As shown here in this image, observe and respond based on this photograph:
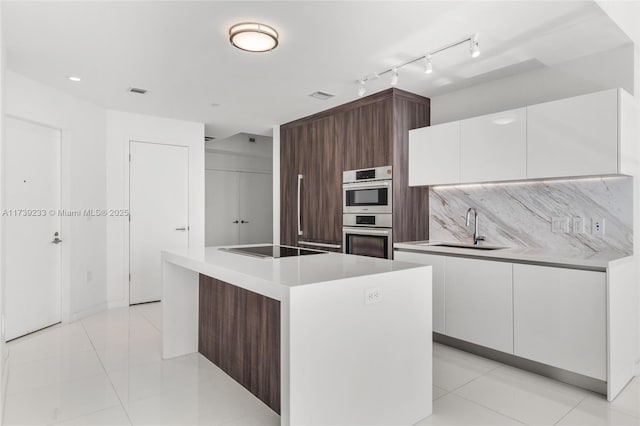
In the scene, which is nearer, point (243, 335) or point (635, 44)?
point (243, 335)

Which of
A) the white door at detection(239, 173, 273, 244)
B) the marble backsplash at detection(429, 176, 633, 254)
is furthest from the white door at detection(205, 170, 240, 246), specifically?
the marble backsplash at detection(429, 176, 633, 254)

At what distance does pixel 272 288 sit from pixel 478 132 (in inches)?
93.9

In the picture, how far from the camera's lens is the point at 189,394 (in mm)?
2414

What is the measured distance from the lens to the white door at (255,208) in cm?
771

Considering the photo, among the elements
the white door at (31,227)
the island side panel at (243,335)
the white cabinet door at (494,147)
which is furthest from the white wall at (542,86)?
the white door at (31,227)

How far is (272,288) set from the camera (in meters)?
1.75

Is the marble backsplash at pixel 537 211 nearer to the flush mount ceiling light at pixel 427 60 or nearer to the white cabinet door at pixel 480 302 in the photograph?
the white cabinet door at pixel 480 302

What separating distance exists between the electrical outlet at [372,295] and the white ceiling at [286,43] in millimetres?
1598

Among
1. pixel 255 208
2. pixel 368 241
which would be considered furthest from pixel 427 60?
pixel 255 208

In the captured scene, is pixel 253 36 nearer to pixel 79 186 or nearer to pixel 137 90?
pixel 137 90

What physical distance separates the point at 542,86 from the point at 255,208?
5730 millimetres

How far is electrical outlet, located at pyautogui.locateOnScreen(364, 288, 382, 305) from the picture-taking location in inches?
74.5

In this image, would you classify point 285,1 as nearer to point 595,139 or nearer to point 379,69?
point 379,69

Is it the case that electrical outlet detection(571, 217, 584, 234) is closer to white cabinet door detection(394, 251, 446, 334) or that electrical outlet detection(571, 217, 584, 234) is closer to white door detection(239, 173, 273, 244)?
white cabinet door detection(394, 251, 446, 334)
